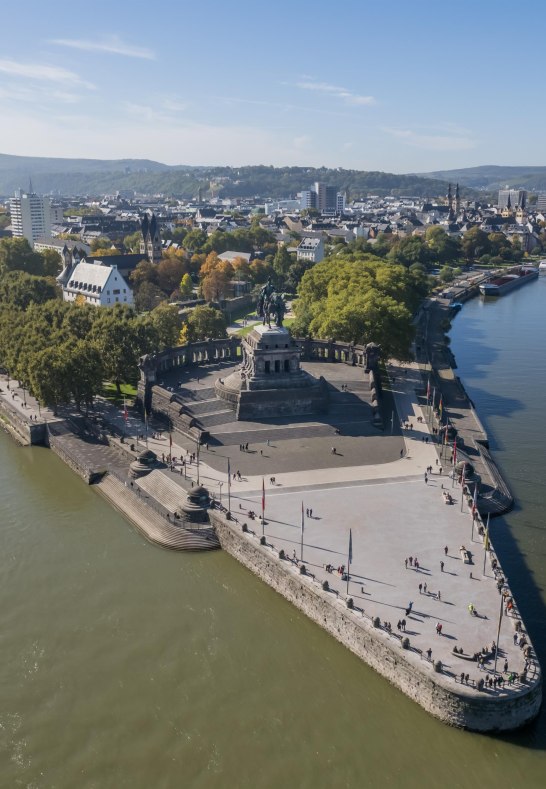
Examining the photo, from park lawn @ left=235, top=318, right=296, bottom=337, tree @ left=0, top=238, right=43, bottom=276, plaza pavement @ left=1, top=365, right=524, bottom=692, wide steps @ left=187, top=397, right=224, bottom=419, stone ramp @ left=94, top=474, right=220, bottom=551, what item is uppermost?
tree @ left=0, top=238, right=43, bottom=276

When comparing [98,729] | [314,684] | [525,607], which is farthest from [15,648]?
[525,607]

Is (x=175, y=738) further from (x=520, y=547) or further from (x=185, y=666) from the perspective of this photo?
(x=520, y=547)

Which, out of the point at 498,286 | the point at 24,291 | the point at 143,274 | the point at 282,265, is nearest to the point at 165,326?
the point at 24,291

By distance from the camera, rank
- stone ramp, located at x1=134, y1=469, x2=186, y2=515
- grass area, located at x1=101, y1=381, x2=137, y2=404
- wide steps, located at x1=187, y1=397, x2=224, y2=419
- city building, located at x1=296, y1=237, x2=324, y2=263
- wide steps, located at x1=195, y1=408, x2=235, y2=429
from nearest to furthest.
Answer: stone ramp, located at x1=134, y1=469, x2=186, y2=515 → wide steps, located at x1=195, y1=408, x2=235, y2=429 → wide steps, located at x1=187, y1=397, x2=224, y2=419 → grass area, located at x1=101, y1=381, x2=137, y2=404 → city building, located at x1=296, y1=237, x2=324, y2=263

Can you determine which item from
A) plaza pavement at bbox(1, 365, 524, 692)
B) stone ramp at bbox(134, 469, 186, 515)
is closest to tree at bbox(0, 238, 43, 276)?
plaza pavement at bbox(1, 365, 524, 692)

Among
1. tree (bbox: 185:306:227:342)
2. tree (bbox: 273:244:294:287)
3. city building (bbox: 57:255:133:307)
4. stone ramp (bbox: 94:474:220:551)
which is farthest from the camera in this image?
tree (bbox: 273:244:294:287)

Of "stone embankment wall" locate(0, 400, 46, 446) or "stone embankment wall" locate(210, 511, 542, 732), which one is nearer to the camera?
"stone embankment wall" locate(210, 511, 542, 732)

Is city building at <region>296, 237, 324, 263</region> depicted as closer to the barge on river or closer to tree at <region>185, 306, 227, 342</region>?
the barge on river

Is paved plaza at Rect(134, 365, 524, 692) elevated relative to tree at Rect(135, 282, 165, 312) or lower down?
lower down
